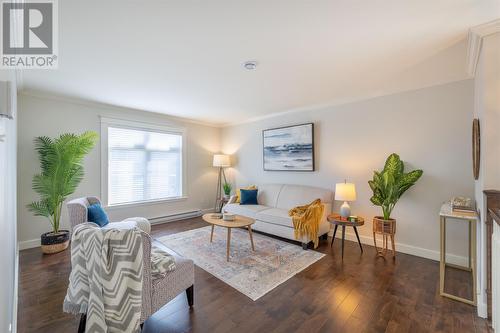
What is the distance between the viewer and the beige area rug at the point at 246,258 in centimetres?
239

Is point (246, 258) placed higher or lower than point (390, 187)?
lower

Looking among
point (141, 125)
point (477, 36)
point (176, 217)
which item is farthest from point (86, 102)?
point (477, 36)

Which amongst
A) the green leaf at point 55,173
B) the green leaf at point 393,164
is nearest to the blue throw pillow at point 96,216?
the green leaf at point 55,173

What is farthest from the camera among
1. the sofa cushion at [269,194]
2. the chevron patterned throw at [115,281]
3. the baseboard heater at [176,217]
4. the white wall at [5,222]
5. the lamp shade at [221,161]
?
the lamp shade at [221,161]

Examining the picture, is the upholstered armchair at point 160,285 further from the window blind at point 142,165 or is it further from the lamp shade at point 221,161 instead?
the lamp shade at point 221,161

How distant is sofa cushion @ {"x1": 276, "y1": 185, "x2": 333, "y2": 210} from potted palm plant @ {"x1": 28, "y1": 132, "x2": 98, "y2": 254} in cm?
358

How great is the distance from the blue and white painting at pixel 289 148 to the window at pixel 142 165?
7.08 feet

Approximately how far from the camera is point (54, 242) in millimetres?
3133

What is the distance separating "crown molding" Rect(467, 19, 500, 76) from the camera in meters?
1.73

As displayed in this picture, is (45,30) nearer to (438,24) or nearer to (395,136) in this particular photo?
(438,24)

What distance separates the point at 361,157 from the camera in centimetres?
360

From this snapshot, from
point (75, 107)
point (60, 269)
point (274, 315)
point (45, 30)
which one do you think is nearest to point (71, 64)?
point (45, 30)

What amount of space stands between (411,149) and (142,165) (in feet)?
16.1

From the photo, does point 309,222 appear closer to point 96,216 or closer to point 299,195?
point 299,195
